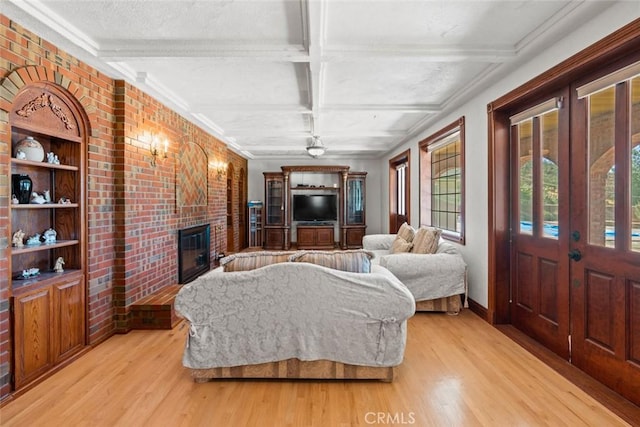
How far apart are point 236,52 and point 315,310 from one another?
2.11m

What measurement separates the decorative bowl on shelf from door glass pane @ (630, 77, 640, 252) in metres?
4.00

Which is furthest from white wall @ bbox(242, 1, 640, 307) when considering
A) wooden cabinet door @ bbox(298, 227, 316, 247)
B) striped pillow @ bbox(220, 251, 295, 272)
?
wooden cabinet door @ bbox(298, 227, 316, 247)

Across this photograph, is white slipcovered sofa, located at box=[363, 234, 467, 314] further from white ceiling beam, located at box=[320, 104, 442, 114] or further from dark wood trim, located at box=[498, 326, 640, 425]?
white ceiling beam, located at box=[320, 104, 442, 114]

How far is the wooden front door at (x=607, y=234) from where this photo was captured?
2.07m

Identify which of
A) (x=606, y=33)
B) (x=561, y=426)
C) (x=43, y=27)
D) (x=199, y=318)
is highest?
(x=43, y=27)

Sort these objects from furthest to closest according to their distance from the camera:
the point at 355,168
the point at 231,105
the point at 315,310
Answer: the point at 355,168 < the point at 231,105 < the point at 315,310

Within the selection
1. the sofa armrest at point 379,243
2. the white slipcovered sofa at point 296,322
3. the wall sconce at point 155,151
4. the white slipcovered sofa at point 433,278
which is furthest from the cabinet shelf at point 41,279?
the sofa armrest at point 379,243

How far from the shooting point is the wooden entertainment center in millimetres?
8695

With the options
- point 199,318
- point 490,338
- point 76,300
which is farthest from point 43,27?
point 490,338

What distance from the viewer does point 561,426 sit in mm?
1880

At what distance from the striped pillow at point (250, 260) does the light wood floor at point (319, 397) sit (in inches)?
31.7

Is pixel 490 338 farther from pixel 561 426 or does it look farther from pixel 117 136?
pixel 117 136

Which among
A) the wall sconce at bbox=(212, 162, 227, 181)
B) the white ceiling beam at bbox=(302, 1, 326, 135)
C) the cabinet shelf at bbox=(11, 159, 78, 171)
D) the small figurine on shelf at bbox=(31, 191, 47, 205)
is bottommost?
the small figurine on shelf at bbox=(31, 191, 47, 205)

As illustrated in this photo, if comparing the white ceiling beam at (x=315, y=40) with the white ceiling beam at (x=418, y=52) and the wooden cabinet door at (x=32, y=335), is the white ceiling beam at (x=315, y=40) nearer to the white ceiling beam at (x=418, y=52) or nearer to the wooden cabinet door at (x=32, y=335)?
the white ceiling beam at (x=418, y=52)
